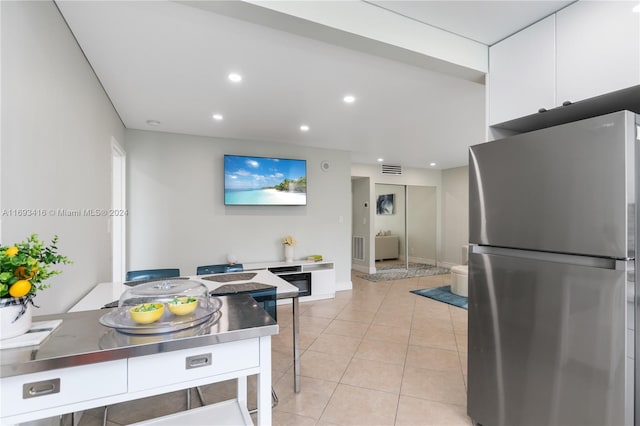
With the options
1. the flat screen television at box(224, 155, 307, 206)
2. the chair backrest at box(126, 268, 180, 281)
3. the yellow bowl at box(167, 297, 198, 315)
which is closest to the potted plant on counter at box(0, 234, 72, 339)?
the yellow bowl at box(167, 297, 198, 315)

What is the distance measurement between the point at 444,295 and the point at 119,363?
5.01 meters

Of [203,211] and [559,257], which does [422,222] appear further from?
[559,257]

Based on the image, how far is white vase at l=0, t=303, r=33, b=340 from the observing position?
0.99 meters

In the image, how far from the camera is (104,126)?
2816mm

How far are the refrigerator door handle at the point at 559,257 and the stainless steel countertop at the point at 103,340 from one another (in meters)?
1.33

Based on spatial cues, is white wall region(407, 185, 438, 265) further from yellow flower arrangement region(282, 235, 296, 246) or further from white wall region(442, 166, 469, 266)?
yellow flower arrangement region(282, 235, 296, 246)

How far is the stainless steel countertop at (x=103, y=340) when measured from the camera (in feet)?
3.05

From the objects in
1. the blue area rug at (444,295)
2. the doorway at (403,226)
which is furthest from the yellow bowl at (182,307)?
the doorway at (403,226)

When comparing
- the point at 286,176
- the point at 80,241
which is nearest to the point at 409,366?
the point at 80,241

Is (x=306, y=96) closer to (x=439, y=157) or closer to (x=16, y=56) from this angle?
(x=16, y=56)

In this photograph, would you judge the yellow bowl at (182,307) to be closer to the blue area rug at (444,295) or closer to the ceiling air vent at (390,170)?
the blue area rug at (444,295)

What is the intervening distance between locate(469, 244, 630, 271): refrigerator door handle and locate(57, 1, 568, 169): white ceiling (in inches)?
53.6

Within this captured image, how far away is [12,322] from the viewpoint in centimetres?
102

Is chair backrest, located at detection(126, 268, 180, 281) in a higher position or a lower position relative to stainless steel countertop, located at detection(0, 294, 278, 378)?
lower
